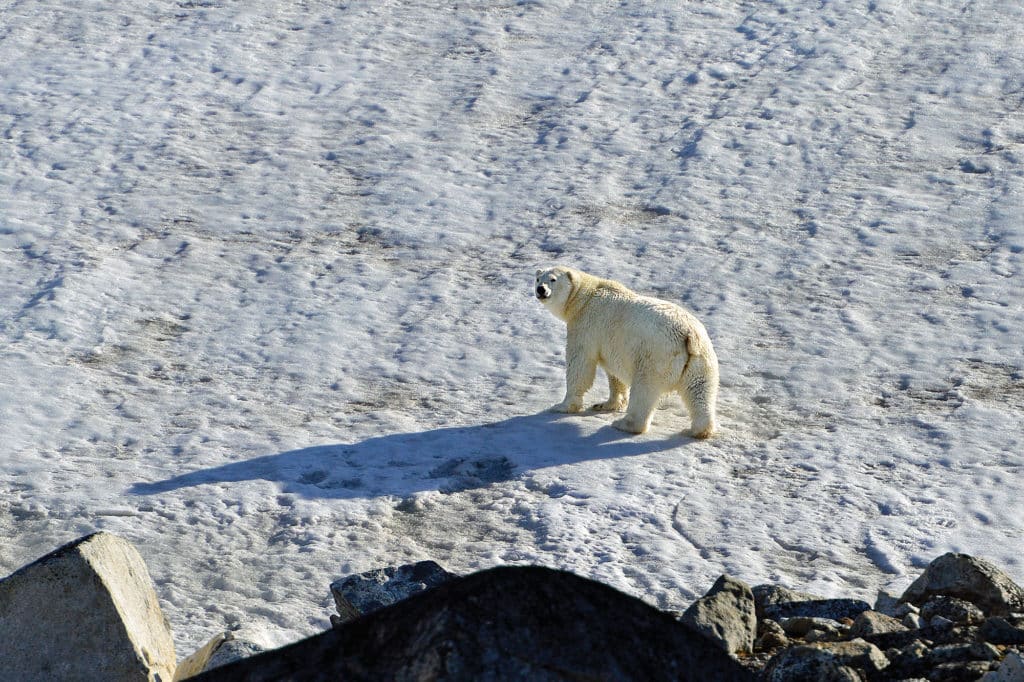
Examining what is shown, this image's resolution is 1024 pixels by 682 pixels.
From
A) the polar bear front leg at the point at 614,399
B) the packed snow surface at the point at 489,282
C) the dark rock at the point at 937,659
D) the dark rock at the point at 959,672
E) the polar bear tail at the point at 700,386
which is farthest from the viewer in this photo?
the polar bear front leg at the point at 614,399

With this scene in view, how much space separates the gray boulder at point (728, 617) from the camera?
488 centimetres

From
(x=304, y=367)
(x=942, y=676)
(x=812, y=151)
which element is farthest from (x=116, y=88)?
(x=942, y=676)

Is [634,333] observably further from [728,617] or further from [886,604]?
[728,617]

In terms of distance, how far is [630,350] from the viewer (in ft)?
26.3

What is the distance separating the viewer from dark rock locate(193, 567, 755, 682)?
3.05 meters

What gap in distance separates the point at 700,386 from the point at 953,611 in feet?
9.56

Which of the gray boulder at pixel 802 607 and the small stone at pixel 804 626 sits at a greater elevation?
the small stone at pixel 804 626

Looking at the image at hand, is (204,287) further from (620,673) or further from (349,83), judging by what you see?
(620,673)

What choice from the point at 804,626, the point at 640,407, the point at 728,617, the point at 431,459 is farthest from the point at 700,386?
the point at 728,617

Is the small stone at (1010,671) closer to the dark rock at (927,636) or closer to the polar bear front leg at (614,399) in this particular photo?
the dark rock at (927,636)

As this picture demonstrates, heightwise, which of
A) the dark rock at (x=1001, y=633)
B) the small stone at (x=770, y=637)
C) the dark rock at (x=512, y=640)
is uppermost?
the dark rock at (x=512, y=640)

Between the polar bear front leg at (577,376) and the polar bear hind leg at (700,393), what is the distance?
0.64 meters

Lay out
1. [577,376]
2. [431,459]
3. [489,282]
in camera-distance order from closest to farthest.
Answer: [431,459]
[577,376]
[489,282]

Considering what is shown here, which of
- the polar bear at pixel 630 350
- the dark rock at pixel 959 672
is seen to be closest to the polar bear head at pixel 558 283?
the polar bear at pixel 630 350
